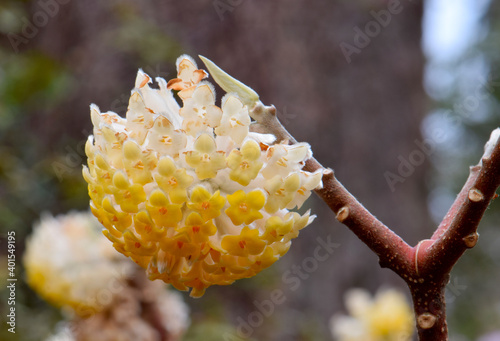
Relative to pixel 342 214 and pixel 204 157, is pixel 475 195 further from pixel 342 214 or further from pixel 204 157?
pixel 204 157

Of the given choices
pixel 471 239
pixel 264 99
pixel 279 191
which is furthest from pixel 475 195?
pixel 264 99

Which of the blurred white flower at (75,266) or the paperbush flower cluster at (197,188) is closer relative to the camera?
the paperbush flower cluster at (197,188)

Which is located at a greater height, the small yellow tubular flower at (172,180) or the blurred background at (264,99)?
the small yellow tubular flower at (172,180)

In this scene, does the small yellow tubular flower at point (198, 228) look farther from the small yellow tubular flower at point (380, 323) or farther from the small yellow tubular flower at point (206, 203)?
the small yellow tubular flower at point (380, 323)

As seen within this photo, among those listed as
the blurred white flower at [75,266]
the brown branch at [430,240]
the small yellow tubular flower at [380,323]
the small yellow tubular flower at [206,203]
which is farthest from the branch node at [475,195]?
the small yellow tubular flower at [380,323]

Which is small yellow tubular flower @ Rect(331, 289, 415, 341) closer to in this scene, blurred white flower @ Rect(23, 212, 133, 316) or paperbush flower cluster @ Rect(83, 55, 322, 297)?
blurred white flower @ Rect(23, 212, 133, 316)

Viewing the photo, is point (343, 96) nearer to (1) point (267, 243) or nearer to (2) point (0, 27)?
(2) point (0, 27)

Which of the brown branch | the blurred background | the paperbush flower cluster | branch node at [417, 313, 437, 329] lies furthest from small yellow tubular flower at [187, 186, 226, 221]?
the blurred background

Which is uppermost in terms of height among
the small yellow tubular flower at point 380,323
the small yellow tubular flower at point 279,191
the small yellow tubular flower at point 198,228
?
the small yellow tubular flower at point 279,191
